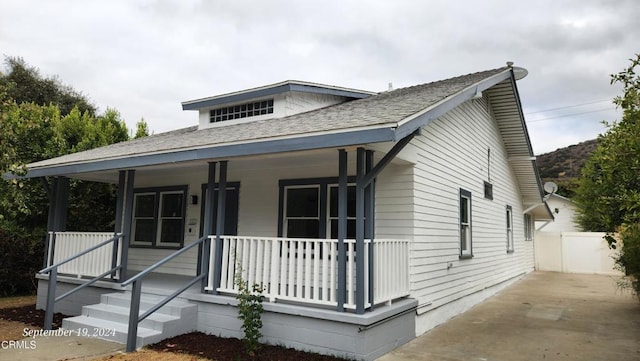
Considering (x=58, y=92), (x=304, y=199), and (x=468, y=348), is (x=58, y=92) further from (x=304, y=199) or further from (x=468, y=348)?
(x=468, y=348)

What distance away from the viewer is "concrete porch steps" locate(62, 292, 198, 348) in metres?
5.93

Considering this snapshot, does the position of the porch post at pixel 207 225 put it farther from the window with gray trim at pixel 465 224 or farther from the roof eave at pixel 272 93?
the window with gray trim at pixel 465 224

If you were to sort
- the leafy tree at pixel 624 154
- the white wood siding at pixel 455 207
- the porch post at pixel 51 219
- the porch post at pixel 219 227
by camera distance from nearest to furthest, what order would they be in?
1. the leafy tree at pixel 624 154
2. the porch post at pixel 219 227
3. the white wood siding at pixel 455 207
4. the porch post at pixel 51 219

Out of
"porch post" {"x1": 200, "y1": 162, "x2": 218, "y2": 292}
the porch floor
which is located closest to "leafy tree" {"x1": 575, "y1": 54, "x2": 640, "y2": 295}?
"porch post" {"x1": 200, "y1": 162, "x2": 218, "y2": 292}

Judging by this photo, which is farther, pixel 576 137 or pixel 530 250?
pixel 576 137

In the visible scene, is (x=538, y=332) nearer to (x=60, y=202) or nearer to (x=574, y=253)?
(x=60, y=202)

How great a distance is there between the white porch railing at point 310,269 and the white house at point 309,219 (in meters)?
0.03

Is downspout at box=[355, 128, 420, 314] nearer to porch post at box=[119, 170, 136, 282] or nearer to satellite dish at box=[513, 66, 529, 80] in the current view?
porch post at box=[119, 170, 136, 282]

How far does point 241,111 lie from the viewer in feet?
32.8

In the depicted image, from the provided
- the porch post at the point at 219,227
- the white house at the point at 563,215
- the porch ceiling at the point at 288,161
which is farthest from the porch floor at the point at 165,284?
the white house at the point at 563,215

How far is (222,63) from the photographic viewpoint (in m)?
20.2

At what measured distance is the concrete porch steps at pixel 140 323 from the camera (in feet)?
19.4

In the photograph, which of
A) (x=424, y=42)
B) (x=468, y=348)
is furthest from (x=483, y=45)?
(x=468, y=348)

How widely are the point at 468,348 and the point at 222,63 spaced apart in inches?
697
